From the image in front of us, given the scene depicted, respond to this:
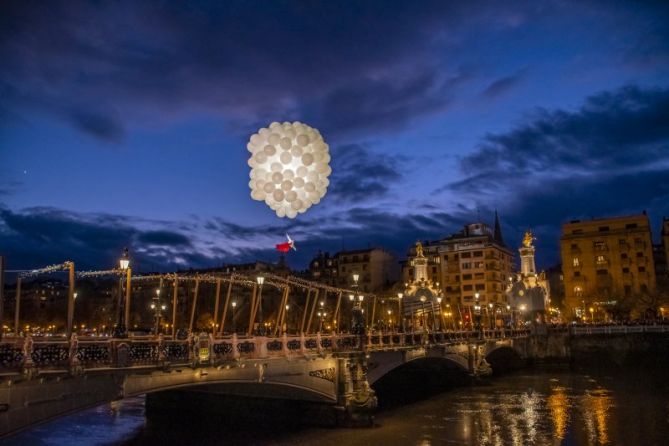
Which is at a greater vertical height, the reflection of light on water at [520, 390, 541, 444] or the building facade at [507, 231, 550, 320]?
the building facade at [507, 231, 550, 320]

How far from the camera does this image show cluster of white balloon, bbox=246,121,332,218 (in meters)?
19.9

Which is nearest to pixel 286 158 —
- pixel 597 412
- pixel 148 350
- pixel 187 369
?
pixel 148 350

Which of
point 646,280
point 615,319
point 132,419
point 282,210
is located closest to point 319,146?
point 282,210

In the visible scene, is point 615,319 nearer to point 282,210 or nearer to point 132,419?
point 132,419

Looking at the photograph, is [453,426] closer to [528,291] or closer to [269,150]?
[269,150]

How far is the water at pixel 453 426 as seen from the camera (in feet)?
96.7

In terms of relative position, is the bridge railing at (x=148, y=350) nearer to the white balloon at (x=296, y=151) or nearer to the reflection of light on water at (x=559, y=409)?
the white balloon at (x=296, y=151)

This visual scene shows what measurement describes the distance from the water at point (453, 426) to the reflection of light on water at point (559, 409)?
0.06 meters

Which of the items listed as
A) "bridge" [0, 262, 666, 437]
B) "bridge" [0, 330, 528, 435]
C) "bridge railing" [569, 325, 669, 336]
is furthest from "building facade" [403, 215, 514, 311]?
"bridge" [0, 330, 528, 435]

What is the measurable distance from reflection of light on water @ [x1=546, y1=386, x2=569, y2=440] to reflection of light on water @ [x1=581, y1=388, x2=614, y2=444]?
1.11 meters

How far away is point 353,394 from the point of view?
106 ft

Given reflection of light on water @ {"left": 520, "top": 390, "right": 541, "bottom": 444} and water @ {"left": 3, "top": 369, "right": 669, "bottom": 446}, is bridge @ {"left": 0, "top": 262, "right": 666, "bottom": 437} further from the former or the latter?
reflection of light on water @ {"left": 520, "top": 390, "right": 541, "bottom": 444}

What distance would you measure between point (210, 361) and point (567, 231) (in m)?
97.1

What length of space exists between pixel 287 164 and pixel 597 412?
28.4 metres
